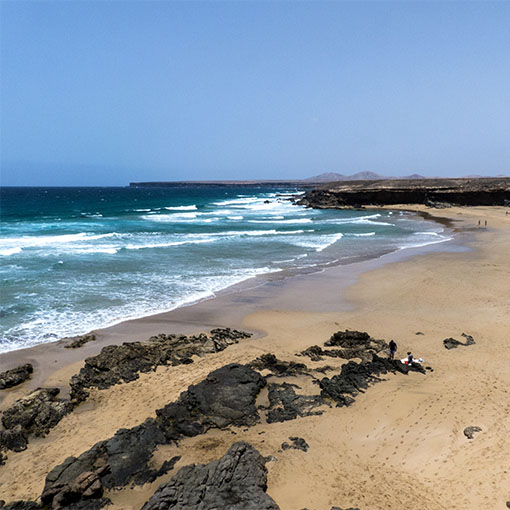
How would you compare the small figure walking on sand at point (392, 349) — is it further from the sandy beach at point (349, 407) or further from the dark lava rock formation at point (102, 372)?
the dark lava rock formation at point (102, 372)

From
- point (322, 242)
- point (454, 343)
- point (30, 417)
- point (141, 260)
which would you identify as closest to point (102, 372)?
point (30, 417)

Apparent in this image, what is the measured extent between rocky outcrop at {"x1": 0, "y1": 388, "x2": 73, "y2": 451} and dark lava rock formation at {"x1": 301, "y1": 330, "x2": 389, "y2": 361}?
24.7 feet

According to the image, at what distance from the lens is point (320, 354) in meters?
13.3

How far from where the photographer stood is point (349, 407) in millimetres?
10234

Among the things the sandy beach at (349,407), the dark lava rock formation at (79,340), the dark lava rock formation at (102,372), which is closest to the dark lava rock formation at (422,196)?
the sandy beach at (349,407)

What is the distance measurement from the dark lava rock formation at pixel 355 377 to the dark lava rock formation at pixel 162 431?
196cm

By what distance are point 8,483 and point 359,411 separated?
8.01 m

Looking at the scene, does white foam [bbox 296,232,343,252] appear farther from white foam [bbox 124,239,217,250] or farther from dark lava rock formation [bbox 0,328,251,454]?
dark lava rock formation [bbox 0,328,251,454]

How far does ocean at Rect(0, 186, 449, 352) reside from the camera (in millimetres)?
17750

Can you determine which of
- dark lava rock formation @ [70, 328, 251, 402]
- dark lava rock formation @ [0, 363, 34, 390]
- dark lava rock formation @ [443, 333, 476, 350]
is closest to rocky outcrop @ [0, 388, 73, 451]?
dark lava rock formation @ [70, 328, 251, 402]

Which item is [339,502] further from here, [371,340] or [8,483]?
[371,340]

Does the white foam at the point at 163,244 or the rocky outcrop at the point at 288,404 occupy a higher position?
the white foam at the point at 163,244

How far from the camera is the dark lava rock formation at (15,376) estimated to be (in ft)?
38.3

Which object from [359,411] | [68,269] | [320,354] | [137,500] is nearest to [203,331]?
[320,354]
